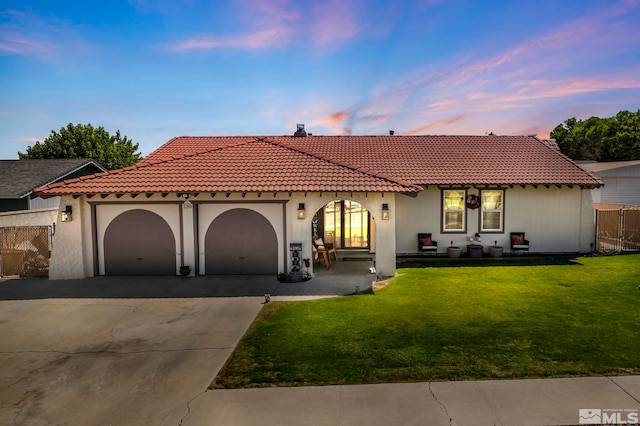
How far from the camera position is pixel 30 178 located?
21.3 meters

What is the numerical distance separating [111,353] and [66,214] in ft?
23.5

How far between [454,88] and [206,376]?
1650 centimetres

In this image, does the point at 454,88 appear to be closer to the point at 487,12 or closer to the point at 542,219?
the point at 487,12

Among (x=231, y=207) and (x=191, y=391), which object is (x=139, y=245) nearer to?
(x=231, y=207)

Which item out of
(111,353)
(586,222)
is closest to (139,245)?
(111,353)

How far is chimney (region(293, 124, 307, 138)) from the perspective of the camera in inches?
809

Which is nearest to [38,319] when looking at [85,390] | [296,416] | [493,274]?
[85,390]

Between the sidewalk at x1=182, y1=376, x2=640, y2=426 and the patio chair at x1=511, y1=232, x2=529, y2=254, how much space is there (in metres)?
10.5

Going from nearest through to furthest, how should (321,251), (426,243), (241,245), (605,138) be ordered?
(241,245) → (321,251) → (426,243) → (605,138)

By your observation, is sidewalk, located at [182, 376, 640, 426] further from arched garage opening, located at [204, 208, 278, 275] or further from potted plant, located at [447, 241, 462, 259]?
potted plant, located at [447, 241, 462, 259]

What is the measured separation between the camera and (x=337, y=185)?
11.4m

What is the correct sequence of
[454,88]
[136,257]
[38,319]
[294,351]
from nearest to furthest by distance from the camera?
[294,351]
[38,319]
[136,257]
[454,88]

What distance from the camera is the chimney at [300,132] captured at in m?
20.5

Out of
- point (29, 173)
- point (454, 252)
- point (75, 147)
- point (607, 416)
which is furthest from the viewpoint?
point (75, 147)
